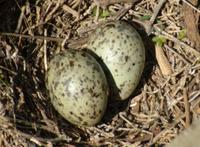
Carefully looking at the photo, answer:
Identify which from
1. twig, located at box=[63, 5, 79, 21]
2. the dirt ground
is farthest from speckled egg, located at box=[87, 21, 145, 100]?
twig, located at box=[63, 5, 79, 21]

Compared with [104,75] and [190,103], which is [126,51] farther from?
[190,103]

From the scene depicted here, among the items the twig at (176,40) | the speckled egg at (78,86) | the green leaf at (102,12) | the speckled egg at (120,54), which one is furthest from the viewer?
the green leaf at (102,12)

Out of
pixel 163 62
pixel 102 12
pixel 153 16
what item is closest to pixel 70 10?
pixel 102 12

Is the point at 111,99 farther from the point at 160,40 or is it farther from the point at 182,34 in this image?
the point at 182,34

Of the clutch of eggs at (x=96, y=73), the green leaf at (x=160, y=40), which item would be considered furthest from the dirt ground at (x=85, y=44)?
the clutch of eggs at (x=96, y=73)

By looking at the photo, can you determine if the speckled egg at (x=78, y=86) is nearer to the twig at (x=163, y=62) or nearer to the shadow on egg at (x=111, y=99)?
the shadow on egg at (x=111, y=99)

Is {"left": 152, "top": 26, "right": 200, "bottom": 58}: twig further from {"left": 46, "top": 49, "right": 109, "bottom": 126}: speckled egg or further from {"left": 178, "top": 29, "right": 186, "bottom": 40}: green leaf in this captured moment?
{"left": 46, "top": 49, "right": 109, "bottom": 126}: speckled egg
